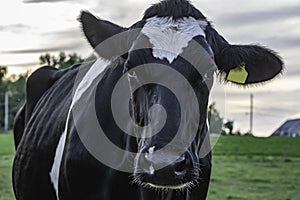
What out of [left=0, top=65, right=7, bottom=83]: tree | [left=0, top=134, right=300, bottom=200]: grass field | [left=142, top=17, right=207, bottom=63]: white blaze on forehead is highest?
[left=142, top=17, right=207, bottom=63]: white blaze on forehead

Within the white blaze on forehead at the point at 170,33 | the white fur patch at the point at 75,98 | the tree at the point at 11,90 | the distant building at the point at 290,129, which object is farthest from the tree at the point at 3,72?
the white blaze on forehead at the point at 170,33

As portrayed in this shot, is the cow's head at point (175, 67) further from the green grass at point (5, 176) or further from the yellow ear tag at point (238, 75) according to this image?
the green grass at point (5, 176)

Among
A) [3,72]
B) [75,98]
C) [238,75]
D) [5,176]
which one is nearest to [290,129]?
[3,72]

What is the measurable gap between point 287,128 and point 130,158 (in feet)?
236

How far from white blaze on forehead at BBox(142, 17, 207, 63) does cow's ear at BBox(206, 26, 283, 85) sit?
0.14 metres

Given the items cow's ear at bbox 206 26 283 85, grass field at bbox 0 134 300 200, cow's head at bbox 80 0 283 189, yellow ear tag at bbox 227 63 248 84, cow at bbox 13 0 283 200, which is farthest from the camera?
grass field at bbox 0 134 300 200

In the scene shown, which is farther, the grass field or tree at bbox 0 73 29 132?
tree at bbox 0 73 29 132

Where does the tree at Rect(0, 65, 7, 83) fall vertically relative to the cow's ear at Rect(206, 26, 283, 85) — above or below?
below

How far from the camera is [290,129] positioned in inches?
2908

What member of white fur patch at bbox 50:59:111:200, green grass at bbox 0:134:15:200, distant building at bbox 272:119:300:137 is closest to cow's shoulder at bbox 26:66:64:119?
white fur patch at bbox 50:59:111:200

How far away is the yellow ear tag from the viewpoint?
4730 millimetres

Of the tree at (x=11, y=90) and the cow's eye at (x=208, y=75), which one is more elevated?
the cow's eye at (x=208, y=75)

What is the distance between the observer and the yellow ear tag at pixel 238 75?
4730 mm

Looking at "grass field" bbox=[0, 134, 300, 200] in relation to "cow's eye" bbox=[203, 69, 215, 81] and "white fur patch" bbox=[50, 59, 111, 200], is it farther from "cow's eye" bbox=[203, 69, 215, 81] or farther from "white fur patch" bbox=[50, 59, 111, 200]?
"cow's eye" bbox=[203, 69, 215, 81]
